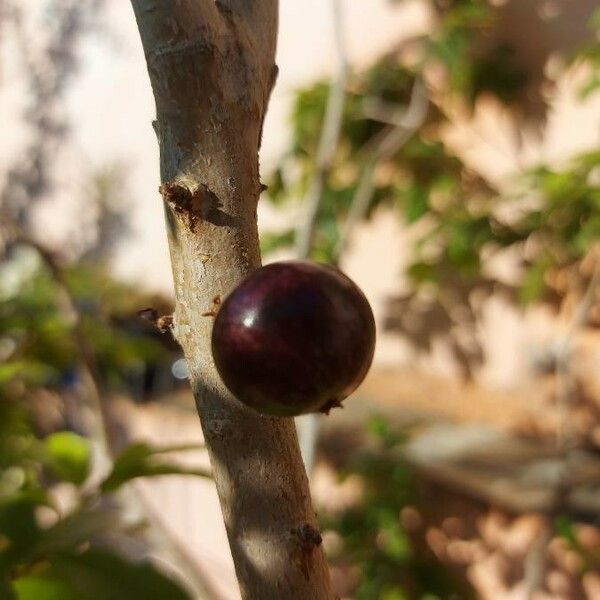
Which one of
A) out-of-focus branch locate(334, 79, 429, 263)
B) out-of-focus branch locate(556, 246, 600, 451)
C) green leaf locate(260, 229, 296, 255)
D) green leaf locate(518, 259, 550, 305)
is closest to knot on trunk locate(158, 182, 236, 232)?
out-of-focus branch locate(556, 246, 600, 451)

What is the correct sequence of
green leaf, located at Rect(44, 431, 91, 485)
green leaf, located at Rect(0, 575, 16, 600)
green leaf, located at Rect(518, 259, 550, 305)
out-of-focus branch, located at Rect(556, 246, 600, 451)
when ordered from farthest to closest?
green leaf, located at Rect(518, 259, 550, 305) < out-of-focus branch, located at Rect(556, 246, 600, 451) < green leaf, located at Rect(44, 431, 91, 485) < green leaf, located at Rect(0, 575, 16, 600)

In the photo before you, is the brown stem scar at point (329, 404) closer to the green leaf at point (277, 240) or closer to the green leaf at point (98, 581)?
the green leaf at point (98, 581)

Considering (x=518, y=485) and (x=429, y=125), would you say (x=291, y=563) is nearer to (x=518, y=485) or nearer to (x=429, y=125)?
(x=518, y=485)

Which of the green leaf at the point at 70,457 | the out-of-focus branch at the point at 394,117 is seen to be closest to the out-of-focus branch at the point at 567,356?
the out-of-focus branch at the point at 394,117

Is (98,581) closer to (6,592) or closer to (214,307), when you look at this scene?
(6,592)

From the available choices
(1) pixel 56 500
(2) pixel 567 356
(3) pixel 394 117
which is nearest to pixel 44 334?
(1) pixel 56 500

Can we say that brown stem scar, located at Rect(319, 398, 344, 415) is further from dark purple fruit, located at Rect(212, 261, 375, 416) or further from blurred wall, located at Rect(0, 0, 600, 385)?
A: blurred wall, located at Rect(0, 0, 600, 385)
